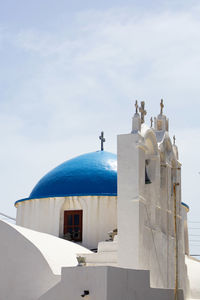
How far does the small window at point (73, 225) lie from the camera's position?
19281mm

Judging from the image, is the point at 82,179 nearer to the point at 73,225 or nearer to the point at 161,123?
the point at 73,225

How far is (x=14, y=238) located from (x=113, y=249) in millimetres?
2956

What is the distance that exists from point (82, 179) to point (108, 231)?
2.21 m

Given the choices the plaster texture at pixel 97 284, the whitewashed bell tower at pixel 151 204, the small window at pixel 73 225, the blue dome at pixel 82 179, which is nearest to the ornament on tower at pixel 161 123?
the whitewashed bell tower at pixel 151 204

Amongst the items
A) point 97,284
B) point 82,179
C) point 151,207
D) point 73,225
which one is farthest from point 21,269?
point 82,179

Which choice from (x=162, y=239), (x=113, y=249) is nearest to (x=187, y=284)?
(x=162, y=239)

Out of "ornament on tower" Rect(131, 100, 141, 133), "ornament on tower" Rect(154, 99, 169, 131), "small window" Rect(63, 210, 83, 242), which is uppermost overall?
"ornament on tower" Rect(154, 99, 169, 131)

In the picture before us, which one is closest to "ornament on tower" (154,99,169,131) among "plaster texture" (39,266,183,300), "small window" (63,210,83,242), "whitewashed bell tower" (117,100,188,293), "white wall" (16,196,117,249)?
"whitewashed bell tower" (117,100,188,293)

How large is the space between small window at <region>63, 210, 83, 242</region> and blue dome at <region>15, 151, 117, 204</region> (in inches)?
28.0

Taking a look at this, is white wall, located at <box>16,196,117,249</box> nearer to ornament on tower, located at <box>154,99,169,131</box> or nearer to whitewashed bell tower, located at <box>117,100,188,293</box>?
whitewashed bell tower, located at <box>117,100,188,293</box>

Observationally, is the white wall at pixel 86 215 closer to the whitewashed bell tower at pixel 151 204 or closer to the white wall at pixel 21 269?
the whitewashed bell tower at pixel 151 204

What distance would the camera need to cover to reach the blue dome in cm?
1958

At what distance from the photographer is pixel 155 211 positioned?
52.8ft

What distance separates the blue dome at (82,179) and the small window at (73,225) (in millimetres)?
712
